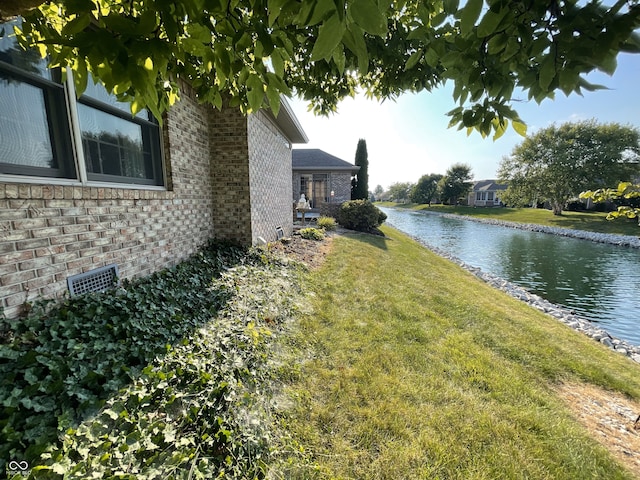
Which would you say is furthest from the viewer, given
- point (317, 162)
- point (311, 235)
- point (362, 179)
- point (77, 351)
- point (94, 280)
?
point (362, 179)

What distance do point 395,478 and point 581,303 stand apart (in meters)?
9.12

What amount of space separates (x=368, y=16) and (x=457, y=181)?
5345 cm

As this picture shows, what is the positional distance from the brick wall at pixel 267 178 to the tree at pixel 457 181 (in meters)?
45.2

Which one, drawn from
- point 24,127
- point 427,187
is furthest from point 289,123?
point 427,187

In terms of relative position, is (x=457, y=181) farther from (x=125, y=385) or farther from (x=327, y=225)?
(x=125, y=385)

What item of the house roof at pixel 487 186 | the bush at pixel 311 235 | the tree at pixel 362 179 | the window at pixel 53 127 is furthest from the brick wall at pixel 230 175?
the house roof at pixel 487 186

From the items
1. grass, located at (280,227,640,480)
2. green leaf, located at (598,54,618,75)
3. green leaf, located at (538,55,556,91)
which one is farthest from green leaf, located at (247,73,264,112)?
grass, located at (280,227,640,480)

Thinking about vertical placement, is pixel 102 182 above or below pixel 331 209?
above

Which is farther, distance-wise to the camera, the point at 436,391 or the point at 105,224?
the point at 105,224

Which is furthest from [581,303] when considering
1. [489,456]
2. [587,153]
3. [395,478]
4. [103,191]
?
[587,153]

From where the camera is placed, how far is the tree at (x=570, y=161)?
2650 centimetres

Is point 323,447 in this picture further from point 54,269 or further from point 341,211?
point 341,211

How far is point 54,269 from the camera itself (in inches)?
97.7

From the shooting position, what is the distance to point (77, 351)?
200 centimetres
